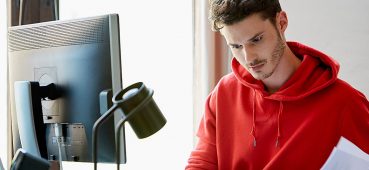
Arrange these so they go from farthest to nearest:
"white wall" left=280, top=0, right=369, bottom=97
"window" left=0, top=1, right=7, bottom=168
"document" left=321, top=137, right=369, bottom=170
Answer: "window" left=0, top=1, right=7, bottom=168
"white wall" left=280, top=0, right=369, bottom=97
"document" left=321, top=137, right=369, bottom=170

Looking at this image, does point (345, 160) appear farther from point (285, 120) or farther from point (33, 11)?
point (33, 11)

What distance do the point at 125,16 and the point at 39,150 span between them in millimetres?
1315

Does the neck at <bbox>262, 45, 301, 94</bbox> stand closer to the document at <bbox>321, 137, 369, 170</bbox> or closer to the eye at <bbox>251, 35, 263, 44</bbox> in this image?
the eye at <bbox>251, 35, 263, 44</bbox>

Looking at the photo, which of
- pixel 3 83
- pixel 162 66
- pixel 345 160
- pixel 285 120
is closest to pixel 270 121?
pixel 285 120

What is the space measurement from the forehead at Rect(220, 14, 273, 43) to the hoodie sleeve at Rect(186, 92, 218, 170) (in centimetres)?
32

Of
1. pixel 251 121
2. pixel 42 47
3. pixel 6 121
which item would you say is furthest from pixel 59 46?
pixel 6 121

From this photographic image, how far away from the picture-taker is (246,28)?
47.8 inches

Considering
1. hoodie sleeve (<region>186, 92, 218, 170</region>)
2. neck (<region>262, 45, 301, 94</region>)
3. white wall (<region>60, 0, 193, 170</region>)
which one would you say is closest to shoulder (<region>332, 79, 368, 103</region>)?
neck (<region>262, 45, 301, 94</region>)

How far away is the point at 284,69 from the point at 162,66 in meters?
1.03

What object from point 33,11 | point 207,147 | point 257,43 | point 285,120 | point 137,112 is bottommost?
point 207,147

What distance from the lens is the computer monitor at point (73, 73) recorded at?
1094 millimetres

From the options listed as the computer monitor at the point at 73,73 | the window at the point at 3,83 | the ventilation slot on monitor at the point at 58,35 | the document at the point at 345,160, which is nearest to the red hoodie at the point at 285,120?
the document at the point at 345,160

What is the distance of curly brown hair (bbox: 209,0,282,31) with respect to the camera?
1.21 meters

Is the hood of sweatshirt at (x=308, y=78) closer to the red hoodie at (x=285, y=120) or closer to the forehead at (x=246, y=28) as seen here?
the red hoodie at (x=285, y=120)
